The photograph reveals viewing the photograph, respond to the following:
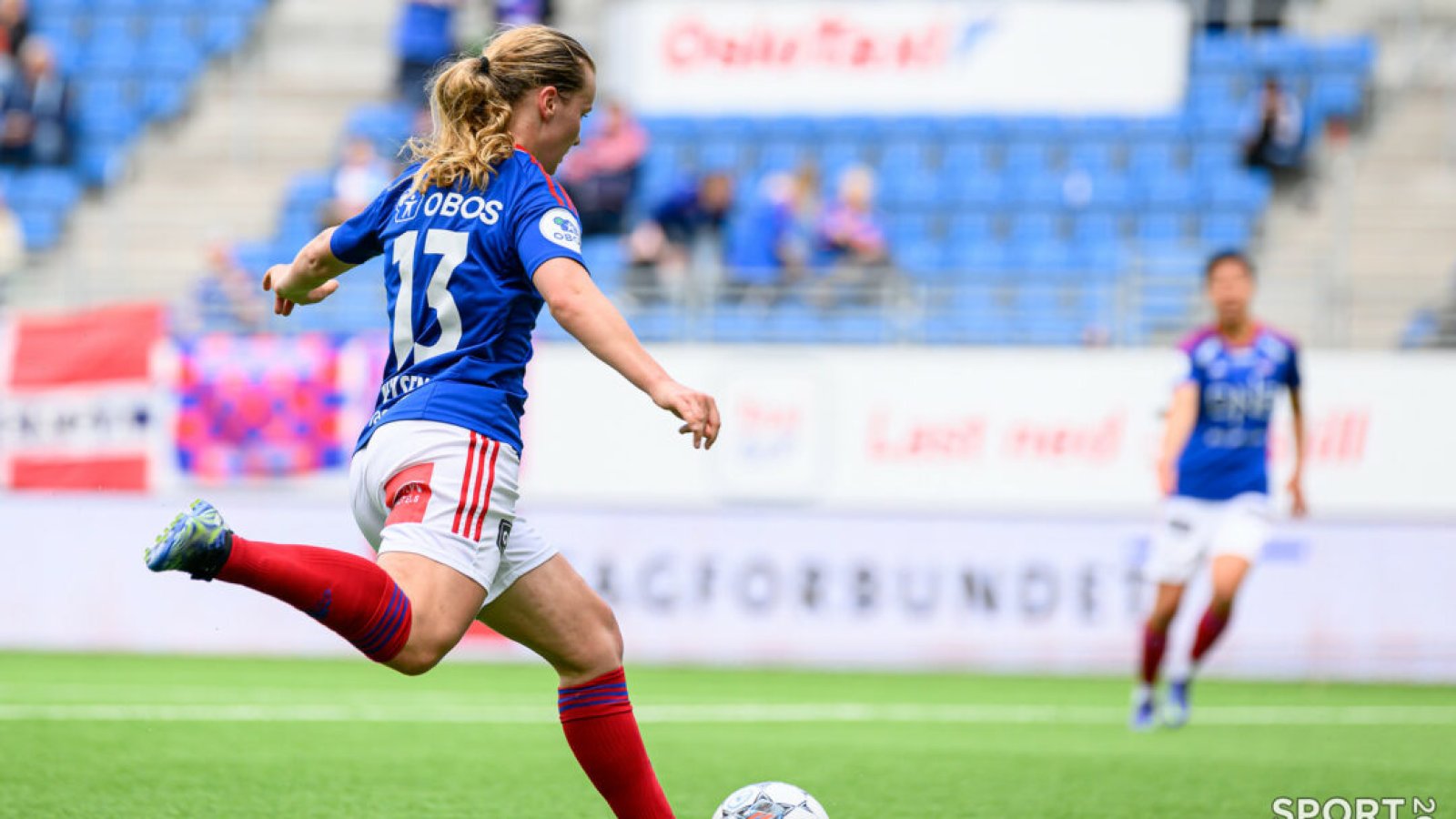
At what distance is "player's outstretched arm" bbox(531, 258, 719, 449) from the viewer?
→ 3.74 m

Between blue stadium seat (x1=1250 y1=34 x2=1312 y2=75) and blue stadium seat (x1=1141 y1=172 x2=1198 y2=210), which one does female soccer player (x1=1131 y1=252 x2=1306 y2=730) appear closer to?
blue stadium seat (x1=1141 y1=172 x2=1198 y2=210)

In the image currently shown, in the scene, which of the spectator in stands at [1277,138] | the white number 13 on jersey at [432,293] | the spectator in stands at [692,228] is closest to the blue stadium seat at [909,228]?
the spectator in stands at [692,228]

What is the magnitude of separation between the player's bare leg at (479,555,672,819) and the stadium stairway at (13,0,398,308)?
12.0 meters

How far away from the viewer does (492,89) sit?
4.22m

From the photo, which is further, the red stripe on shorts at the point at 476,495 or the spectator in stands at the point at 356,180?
the spectator in stands at the point at 356,180

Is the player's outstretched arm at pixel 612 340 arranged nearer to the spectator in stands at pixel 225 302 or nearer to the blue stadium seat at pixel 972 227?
the spectator in stands at pixel 225 302

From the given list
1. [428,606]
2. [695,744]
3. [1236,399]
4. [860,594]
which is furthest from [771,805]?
[860,594]

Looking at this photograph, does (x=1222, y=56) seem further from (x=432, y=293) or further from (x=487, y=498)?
(x=487, y=498)

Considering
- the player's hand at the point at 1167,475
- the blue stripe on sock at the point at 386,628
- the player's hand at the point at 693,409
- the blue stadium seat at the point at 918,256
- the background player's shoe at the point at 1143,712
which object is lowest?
the background player's shoe at the point at 1143,712

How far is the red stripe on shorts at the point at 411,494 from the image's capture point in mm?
4035

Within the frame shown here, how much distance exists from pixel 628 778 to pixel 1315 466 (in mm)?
9979

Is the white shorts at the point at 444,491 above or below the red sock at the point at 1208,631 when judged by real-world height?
above

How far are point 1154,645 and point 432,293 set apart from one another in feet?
18.2

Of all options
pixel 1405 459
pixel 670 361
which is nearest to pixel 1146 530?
pixel 1405 459
